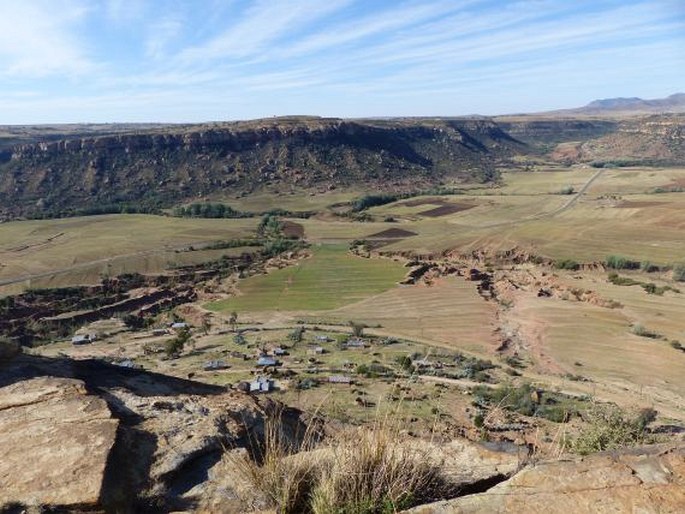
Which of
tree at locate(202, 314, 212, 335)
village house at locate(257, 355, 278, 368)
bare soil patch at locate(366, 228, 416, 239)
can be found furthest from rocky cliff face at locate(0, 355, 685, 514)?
bare soil patch at locate(366, 228, 416, 239)

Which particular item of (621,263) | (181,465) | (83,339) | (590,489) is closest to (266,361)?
(83,339)

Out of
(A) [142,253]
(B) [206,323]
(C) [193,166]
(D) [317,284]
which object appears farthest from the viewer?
(C) [193,166]

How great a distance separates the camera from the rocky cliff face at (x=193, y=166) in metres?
130

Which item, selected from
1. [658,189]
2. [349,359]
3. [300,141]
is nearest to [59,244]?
[349,359]

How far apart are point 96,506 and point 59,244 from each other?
9344cm

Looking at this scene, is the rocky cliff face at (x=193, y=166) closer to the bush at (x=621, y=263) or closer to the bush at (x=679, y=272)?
the bush at (x=621, y=263)

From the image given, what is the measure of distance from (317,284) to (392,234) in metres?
28.5

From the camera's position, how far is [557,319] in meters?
50.6

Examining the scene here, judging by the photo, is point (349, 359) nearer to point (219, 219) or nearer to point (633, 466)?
point (633, 466)

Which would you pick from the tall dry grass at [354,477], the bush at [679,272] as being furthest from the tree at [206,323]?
the bush at [679,272]

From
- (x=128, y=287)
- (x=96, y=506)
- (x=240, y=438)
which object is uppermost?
(x=96, y=506)

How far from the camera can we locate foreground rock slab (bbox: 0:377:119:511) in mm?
4828

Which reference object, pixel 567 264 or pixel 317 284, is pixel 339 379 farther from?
pixel 567 264

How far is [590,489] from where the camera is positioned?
4.52m
